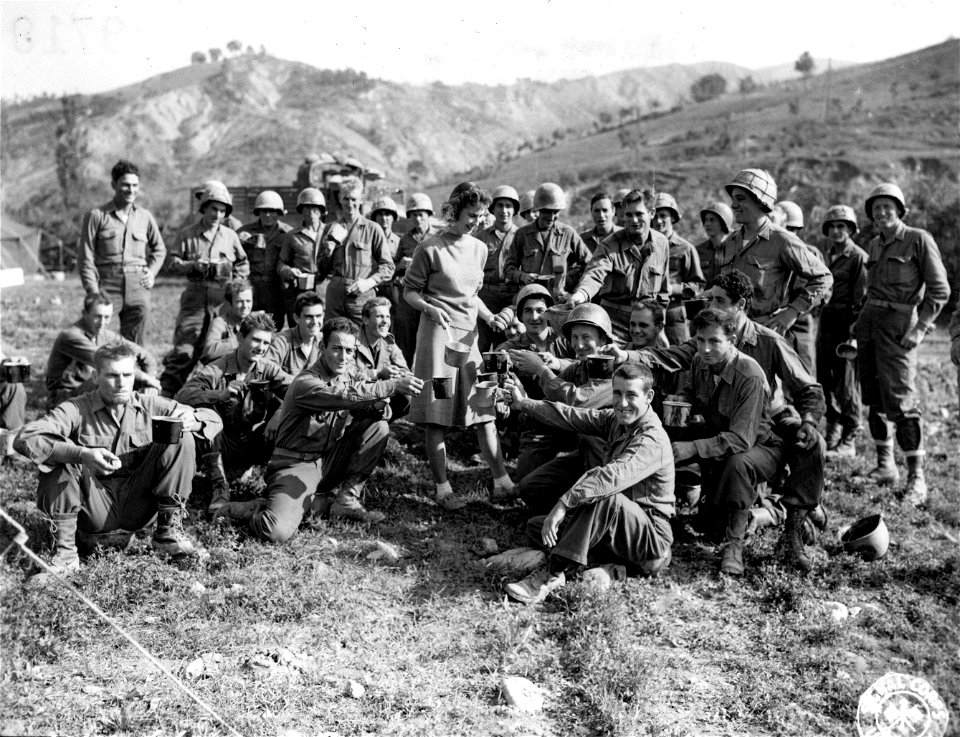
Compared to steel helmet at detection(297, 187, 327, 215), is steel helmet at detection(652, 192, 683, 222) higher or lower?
lower

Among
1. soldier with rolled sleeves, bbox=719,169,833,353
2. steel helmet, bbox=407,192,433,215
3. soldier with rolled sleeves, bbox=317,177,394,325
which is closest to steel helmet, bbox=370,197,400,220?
steel helmet, bbox=407,192,433,215

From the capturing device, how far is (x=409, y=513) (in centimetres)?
666

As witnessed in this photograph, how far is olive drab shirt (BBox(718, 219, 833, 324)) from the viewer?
23.5 ft

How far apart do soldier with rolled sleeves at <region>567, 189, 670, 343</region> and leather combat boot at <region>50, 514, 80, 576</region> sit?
4.40 meters

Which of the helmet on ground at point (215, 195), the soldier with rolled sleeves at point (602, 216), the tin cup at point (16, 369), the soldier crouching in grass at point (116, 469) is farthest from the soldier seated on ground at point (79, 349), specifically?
the soldier with rolled sleeves at point (602, 216)

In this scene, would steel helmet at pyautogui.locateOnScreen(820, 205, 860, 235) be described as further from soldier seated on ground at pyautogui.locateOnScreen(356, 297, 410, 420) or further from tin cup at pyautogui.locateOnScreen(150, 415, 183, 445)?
tin cup at pyautogui.locateOnScreen(150, 415, 183, 445)

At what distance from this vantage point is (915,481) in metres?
7.38

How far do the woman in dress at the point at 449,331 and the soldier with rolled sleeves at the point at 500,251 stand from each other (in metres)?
1.81

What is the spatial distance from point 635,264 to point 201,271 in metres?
4.28

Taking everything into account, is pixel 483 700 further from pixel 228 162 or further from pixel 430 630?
pixel 228 162

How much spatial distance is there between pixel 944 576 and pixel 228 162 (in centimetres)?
6597

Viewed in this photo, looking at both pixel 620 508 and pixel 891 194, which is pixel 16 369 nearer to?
pixel 620 508

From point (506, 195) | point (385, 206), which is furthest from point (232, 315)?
point (506, 195)

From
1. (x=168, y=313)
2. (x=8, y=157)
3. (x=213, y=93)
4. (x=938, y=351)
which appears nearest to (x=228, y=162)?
(x=8, y=157)
